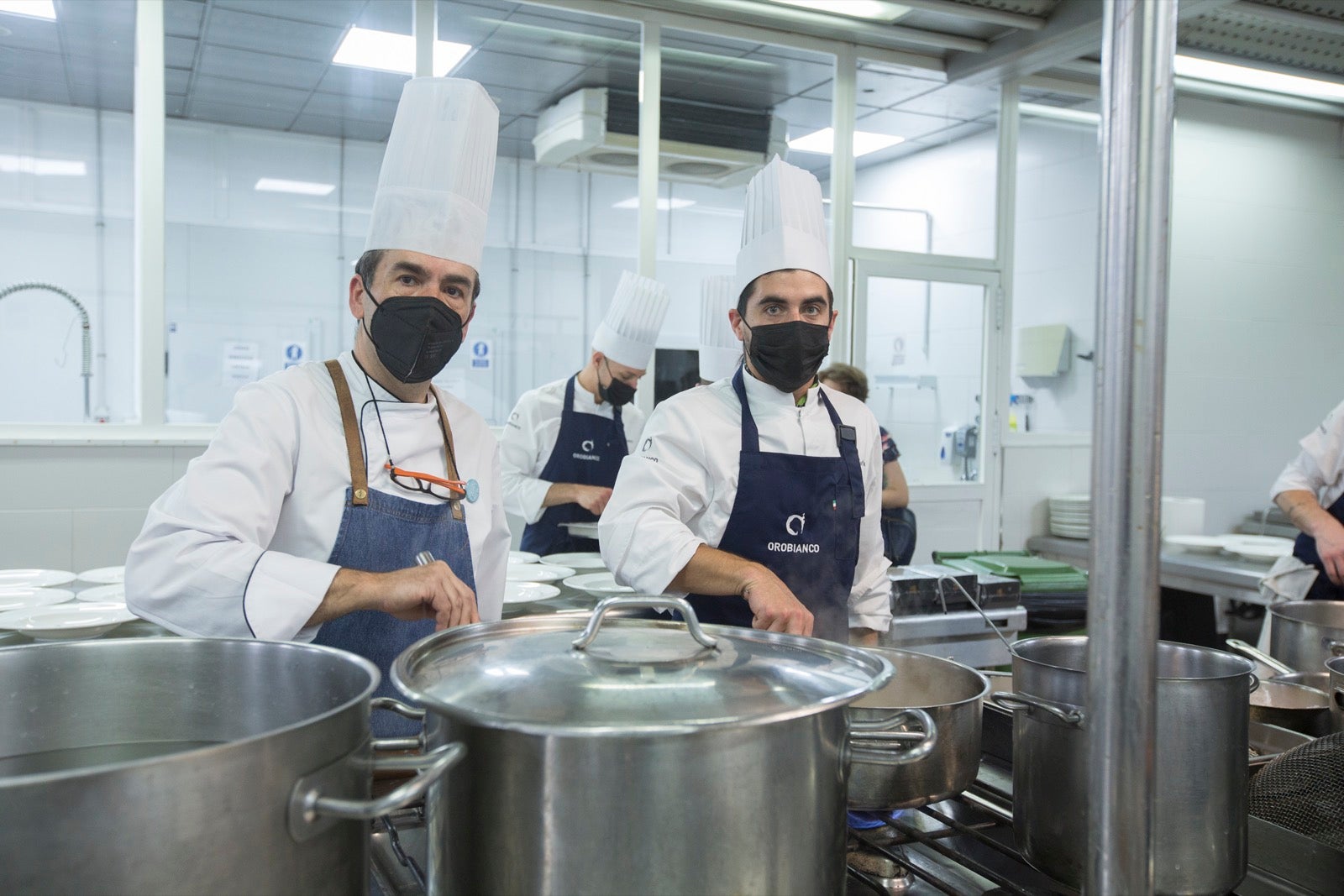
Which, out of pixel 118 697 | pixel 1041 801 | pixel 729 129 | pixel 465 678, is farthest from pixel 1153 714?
pixel 729 129

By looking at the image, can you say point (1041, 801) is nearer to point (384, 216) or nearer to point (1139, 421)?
point (1139, 421)

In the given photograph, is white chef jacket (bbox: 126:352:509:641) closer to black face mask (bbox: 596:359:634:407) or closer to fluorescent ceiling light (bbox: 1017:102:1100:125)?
black face mask (bbox: 596:359:634:407)

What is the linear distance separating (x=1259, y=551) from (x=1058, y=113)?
2999 millimetres

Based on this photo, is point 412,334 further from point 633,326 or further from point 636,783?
point 633,326

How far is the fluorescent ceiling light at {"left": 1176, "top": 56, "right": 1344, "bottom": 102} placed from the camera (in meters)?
5.50

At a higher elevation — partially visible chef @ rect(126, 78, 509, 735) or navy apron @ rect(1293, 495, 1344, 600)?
partially visible chef @ rect(126, 78, 509, 735)

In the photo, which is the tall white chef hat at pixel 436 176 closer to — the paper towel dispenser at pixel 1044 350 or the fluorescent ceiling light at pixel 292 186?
the fluorescent ceiling light at pixel 292 186

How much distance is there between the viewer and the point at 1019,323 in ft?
20.9

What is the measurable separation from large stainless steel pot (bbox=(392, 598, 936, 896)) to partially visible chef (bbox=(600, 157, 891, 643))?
101cm

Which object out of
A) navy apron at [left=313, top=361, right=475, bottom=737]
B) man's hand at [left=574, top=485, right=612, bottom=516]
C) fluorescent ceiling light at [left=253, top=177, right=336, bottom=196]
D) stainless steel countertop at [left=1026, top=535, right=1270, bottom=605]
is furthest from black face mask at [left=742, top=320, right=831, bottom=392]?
fluorescent ceiling light at [left=253, top=177, right=336, bottom=196]

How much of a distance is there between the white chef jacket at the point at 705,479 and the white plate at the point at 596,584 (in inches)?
22.6

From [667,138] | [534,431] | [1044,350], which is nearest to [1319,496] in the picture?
[534,431]

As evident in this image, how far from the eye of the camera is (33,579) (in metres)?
2.48

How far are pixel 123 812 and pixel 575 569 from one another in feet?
7.84
